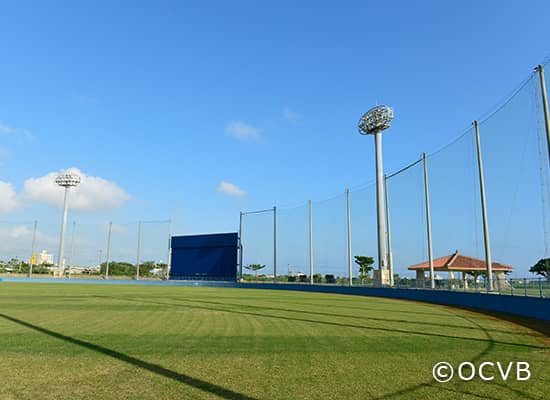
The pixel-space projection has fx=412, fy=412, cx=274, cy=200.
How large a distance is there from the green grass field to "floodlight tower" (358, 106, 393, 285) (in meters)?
21.3

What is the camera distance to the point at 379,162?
123ft

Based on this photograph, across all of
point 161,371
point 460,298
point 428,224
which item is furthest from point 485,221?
point 161,371

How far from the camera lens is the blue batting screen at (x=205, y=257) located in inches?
2076

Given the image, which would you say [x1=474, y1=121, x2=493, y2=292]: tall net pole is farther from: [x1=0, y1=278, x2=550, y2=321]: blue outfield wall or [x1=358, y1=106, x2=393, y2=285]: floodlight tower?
[x1=358, y1=106, x2=393, y2=285]: floodlight tower

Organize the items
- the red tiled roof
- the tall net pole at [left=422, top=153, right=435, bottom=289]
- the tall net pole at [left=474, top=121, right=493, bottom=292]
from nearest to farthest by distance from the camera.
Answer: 1. the tall net pole at [left=474, top=121, right=493, bottom=292]
2. the tall net pole at [left=422, top=153, right=435, bottom=289]
3. the red tiled roof

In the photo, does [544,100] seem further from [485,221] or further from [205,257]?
[205,257]

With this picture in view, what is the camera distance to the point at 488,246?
61.1 feet

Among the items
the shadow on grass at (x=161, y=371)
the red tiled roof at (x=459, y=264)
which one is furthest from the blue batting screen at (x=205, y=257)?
the shadow on grass at (x=161, y=371)

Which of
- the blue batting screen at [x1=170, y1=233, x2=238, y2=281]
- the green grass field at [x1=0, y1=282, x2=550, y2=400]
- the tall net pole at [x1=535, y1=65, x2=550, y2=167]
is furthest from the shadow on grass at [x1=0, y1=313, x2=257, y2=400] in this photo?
the blue batting screen at [x1=170, y1=233, x2=238, y2=281]

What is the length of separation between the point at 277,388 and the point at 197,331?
4.78m

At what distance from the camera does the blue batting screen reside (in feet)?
173

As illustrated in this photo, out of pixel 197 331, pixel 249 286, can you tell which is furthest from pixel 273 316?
pixel 249 286

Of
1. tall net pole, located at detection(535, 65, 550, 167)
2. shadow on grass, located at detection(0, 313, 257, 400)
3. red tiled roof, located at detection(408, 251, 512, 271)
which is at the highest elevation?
tall net pole, located at detection(535, 65, 550, 167)

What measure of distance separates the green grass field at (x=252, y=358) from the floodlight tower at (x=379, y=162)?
21316mm
